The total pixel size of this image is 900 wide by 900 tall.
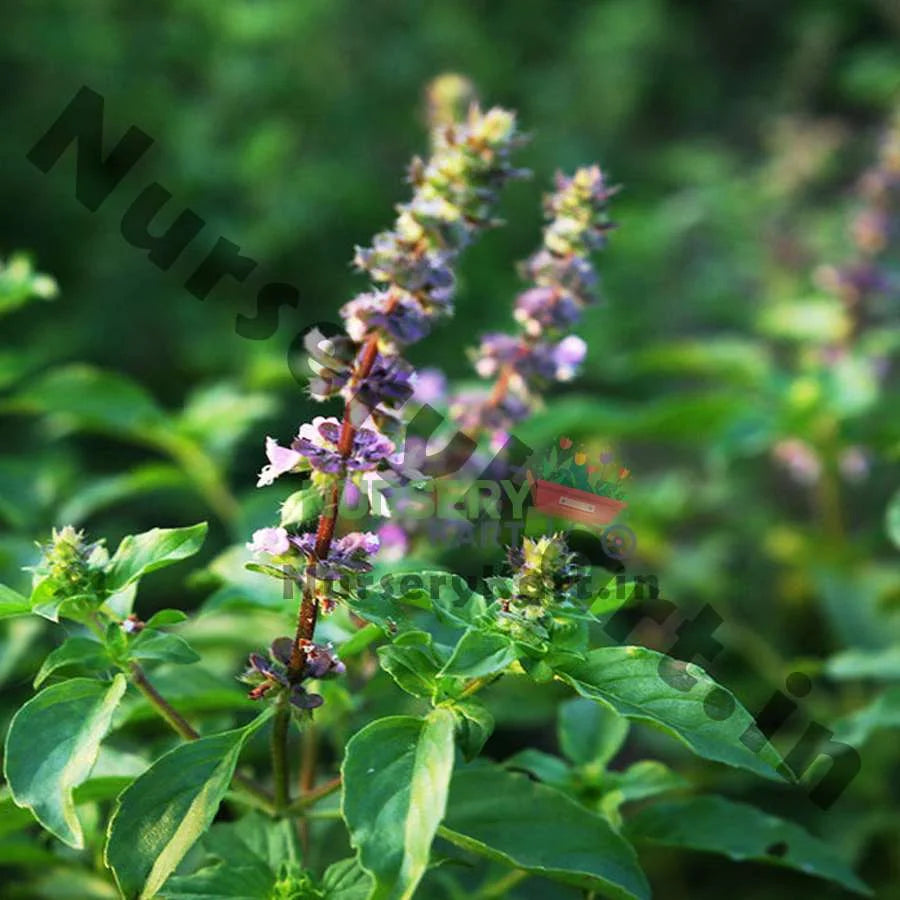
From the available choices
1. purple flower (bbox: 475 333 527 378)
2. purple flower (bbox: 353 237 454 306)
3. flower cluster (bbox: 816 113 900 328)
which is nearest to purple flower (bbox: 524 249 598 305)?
purple flower (bbox: 475 333 527 378)

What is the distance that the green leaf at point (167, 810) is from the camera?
1.18 metres

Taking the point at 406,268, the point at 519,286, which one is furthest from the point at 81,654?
the point at 519,286

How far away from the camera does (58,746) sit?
1.19m

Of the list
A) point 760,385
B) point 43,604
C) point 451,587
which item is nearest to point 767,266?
point 760,385

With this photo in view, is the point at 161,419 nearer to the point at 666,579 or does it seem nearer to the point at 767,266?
the point at 666,579

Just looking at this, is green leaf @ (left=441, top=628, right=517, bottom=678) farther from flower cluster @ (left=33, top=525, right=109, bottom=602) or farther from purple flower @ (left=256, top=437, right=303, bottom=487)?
flower cluster @ (left=33, top=525, right=109, bottom=602)

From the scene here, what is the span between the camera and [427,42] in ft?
14.6

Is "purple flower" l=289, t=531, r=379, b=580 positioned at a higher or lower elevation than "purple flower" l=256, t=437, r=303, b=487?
lower

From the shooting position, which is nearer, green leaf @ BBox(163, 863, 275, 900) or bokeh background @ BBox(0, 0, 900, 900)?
green leaf @ BBox(163, 863, 275, 900)

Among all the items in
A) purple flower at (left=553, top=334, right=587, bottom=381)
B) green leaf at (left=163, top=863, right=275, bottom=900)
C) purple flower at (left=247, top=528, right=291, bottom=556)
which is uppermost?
purple flower at (left=553, top=334, right=587, bottom=381)

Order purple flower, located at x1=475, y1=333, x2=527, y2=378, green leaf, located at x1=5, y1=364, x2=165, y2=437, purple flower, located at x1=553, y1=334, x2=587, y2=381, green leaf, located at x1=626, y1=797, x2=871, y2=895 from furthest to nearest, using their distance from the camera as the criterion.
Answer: green leaf, located at x1=5, y1=364, x2=165, y2=437 < purple flower, located at x1=475, y1=333, x2=527, y2=378 < purple flower, located at x1=553, y1=334, x2=587, y2=381 < green leaf, located at x1=626, y1=797, x2=871, y2=895

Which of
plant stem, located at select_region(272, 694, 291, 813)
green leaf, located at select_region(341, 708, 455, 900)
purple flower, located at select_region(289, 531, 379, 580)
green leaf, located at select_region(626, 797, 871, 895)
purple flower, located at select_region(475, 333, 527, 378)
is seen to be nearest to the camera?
green leaf, located at select_region(341, 708, 455, 900)

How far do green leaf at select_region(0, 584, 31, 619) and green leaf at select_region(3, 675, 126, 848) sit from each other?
0.30 ft

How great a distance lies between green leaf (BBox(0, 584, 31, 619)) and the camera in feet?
4.01
